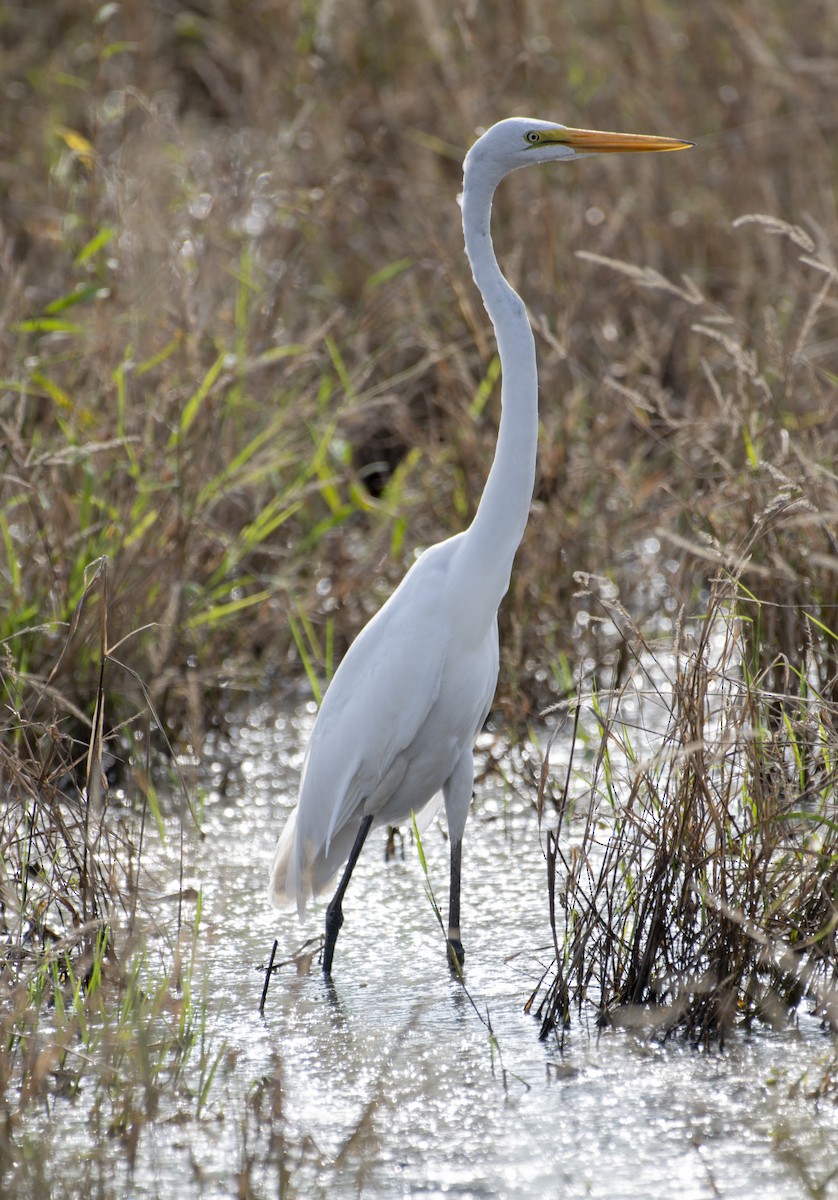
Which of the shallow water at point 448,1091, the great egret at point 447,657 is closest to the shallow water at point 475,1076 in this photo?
the shallow water at point 448,1091

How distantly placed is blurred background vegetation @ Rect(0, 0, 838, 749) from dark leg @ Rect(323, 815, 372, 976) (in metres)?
0.60

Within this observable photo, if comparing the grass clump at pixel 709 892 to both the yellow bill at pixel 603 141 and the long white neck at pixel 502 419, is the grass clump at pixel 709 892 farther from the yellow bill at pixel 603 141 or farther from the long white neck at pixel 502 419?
the yellow bill at pixel 603 141

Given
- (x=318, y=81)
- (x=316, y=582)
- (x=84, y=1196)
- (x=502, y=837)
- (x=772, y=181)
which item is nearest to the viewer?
(x=84, y=1196)

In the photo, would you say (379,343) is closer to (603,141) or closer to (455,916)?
(603,141)

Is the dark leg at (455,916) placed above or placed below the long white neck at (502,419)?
below

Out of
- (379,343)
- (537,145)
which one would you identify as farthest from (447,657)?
(379,343)

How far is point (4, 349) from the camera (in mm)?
4066

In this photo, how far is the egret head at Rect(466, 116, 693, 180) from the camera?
287 centimetres

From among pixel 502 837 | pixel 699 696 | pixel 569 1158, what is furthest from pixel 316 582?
pixel 569 1158

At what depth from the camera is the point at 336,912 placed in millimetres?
2949

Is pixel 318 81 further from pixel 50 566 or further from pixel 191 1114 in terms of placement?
pixel 191 1114

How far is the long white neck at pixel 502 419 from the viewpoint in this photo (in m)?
2.75

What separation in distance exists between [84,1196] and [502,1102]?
0.64 meters

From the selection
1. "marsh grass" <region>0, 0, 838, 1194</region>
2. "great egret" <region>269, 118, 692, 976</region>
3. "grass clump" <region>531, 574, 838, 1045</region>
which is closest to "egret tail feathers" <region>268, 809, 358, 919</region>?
"great egret" <region>269, 118, 692, 976</region>
